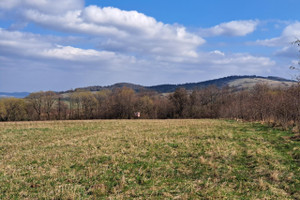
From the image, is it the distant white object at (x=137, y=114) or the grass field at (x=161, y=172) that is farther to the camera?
the distant white object at (x=137, y=114)

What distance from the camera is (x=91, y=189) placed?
24.9 feet

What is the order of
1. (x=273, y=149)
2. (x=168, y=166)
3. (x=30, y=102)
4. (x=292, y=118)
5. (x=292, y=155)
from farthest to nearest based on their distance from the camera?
1. (x=30, y=102)
2. (x=292, y=118)
3. (x=273, y=149)
4. (x=292, y=155)
5. (x=168, y=166)

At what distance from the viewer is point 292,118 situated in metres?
21.6

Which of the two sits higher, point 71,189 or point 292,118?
point 292,118

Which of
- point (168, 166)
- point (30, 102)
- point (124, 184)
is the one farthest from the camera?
point (30, 102)

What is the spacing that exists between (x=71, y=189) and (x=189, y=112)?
228 ft

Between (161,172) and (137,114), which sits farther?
(137,114)

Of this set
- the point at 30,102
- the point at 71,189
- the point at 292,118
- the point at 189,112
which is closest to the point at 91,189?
the point at 71,189

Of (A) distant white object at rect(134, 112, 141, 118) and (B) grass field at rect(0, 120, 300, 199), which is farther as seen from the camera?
(A) distant white object at rect(134, 112, 141, 118)

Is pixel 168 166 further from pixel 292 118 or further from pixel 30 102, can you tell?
pixel 30 102

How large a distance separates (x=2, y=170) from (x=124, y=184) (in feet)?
19.8

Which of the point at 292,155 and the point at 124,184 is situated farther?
the point at 292,155

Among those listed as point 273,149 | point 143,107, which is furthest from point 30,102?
point 273,149

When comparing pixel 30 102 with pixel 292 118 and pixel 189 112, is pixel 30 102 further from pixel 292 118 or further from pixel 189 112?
pixel 292 118
